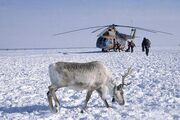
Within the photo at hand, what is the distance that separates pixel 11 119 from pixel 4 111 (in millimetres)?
1123

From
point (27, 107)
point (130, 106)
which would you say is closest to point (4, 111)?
point (27, 107)

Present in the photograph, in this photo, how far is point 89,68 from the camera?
1060 cm

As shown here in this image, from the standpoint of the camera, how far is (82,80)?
10289mm

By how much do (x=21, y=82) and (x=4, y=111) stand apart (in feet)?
23.3

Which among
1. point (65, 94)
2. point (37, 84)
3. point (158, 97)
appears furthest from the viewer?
point (37, 84)

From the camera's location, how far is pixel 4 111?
34.8ft

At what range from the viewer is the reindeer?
10094mm

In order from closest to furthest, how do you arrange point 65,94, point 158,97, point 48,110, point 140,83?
point 48,110 < point 158,97 < point 65,94 < point 140,83

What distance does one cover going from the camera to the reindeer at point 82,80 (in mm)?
10094

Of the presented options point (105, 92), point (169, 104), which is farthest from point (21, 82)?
point (169, 104)

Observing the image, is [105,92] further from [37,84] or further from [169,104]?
[37,84]

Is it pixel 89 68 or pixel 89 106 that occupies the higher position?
pixel 89 68

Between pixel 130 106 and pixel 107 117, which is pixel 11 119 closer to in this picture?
pixel 107 117

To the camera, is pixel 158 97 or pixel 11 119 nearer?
pixel 11 119
